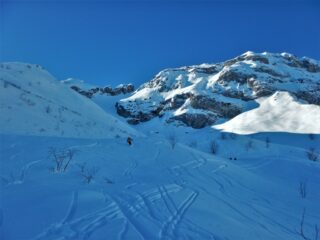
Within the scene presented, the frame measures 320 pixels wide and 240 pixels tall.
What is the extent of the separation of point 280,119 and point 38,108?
69385mm

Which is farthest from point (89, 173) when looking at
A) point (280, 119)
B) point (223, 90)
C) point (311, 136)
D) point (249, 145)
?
point (223, 90)

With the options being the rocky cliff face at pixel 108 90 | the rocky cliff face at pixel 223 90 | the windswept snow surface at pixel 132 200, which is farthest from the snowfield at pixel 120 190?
the rocky cliff face at pixel 108 90

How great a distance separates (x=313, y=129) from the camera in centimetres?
6412

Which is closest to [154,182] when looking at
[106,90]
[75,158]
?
[75,158]

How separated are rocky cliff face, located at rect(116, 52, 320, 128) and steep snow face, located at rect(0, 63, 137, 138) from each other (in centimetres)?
6890

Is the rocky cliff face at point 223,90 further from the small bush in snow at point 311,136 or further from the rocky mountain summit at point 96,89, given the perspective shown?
the small bush in snow at point 311,136

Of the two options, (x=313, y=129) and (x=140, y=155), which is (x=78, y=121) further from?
(x=313, y=129)

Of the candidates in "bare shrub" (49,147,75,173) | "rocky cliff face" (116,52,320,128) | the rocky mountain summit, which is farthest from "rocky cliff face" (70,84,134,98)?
"bare shrub" (49,147,75,173)

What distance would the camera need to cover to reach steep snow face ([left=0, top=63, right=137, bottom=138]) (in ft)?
54.4

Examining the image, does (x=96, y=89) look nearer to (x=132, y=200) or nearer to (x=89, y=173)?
(x=89, y=173)

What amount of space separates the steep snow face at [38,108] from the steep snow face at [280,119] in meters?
48.9

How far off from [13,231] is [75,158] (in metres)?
7.65

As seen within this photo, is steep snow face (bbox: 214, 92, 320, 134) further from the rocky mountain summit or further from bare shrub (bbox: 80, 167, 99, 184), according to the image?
the rocky mountain summit

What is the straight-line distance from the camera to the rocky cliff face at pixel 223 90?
332 feet
